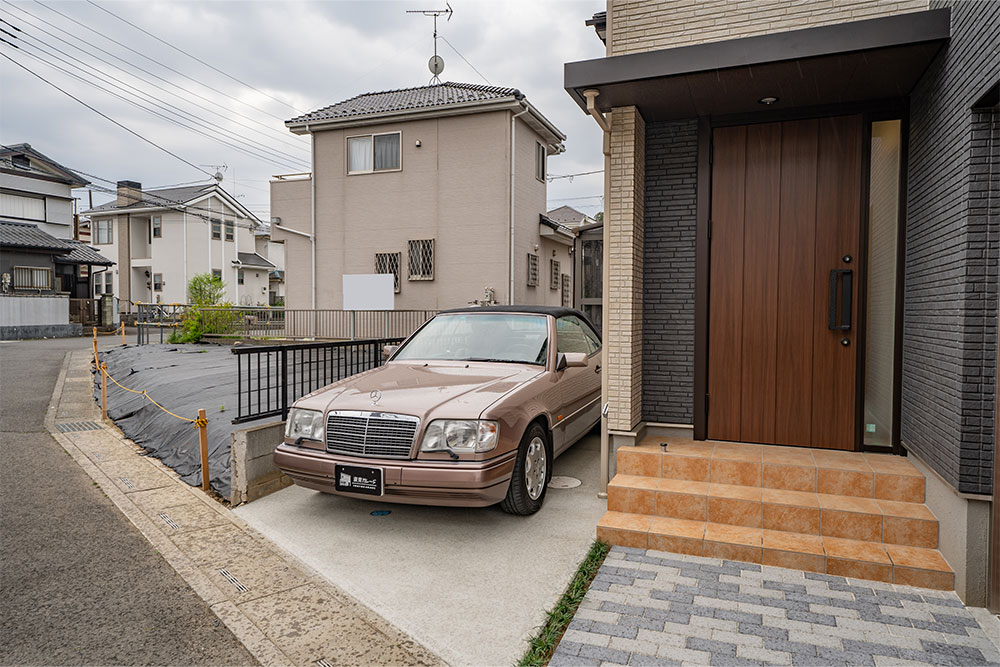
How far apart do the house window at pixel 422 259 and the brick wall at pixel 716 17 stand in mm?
10178

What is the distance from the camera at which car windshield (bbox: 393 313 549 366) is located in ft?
17.1

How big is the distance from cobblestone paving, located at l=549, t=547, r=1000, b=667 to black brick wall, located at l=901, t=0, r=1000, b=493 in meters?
0.74

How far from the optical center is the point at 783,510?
12.4 feet

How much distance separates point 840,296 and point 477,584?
11.1 ft

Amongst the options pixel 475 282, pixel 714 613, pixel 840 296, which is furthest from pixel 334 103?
pixel 714 613

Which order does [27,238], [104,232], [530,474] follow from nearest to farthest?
[530,474] → [27,238] → [104,232]

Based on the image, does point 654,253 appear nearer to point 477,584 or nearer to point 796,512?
point 796,512

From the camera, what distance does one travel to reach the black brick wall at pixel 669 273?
4.95 metres

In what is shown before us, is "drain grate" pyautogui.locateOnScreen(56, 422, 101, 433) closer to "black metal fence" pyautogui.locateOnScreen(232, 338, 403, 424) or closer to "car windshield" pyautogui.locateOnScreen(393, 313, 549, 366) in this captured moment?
"black metal fence" pyautogui.locateOnScreen(232, 338, 403, 424)

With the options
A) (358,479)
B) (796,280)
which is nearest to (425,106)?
(796,280)

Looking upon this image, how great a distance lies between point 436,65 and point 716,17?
571 inches

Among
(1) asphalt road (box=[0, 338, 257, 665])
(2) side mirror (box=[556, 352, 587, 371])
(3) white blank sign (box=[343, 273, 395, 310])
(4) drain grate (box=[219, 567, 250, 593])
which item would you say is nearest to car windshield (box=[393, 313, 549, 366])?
(2) side mirror (box=[556, 352, 587, 371])

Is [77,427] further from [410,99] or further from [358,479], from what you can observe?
[410,99]

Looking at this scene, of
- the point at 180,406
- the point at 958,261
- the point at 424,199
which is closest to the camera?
the point at 958,261
